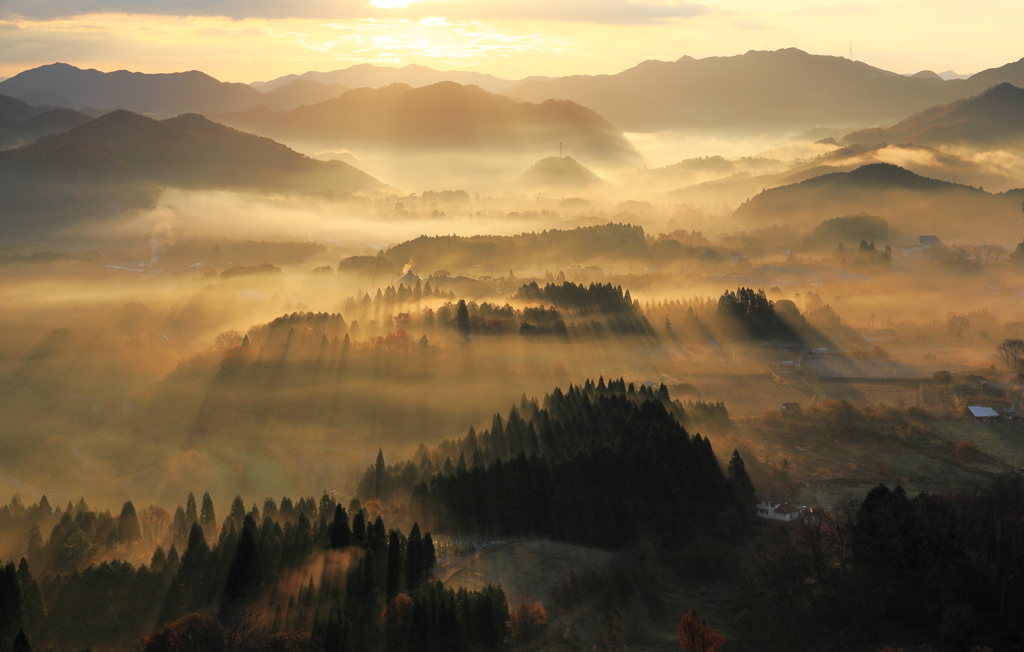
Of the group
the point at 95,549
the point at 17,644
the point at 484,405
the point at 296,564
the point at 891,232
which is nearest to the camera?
the point at 17,644

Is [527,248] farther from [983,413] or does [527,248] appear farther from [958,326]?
[983,413]

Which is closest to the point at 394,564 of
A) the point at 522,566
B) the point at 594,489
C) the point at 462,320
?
the point at 522,566

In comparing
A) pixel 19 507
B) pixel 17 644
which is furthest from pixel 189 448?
pixel 17 644

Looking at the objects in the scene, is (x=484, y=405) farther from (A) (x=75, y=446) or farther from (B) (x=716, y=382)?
(A) (x=75, y=446)

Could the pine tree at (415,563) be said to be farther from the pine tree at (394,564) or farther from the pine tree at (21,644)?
the pine tree at (21,644)

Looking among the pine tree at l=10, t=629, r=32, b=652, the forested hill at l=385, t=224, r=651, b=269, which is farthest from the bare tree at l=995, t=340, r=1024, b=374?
the pine tree at l=10, t=629, r=32, b=652

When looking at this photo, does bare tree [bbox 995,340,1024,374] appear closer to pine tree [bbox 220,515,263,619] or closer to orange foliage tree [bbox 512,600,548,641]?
orange foliage tree [bbox 512,600,548,641]

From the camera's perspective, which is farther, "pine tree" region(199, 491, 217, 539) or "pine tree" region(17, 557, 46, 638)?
"pine tree" region(199, 491, 217, 539)
